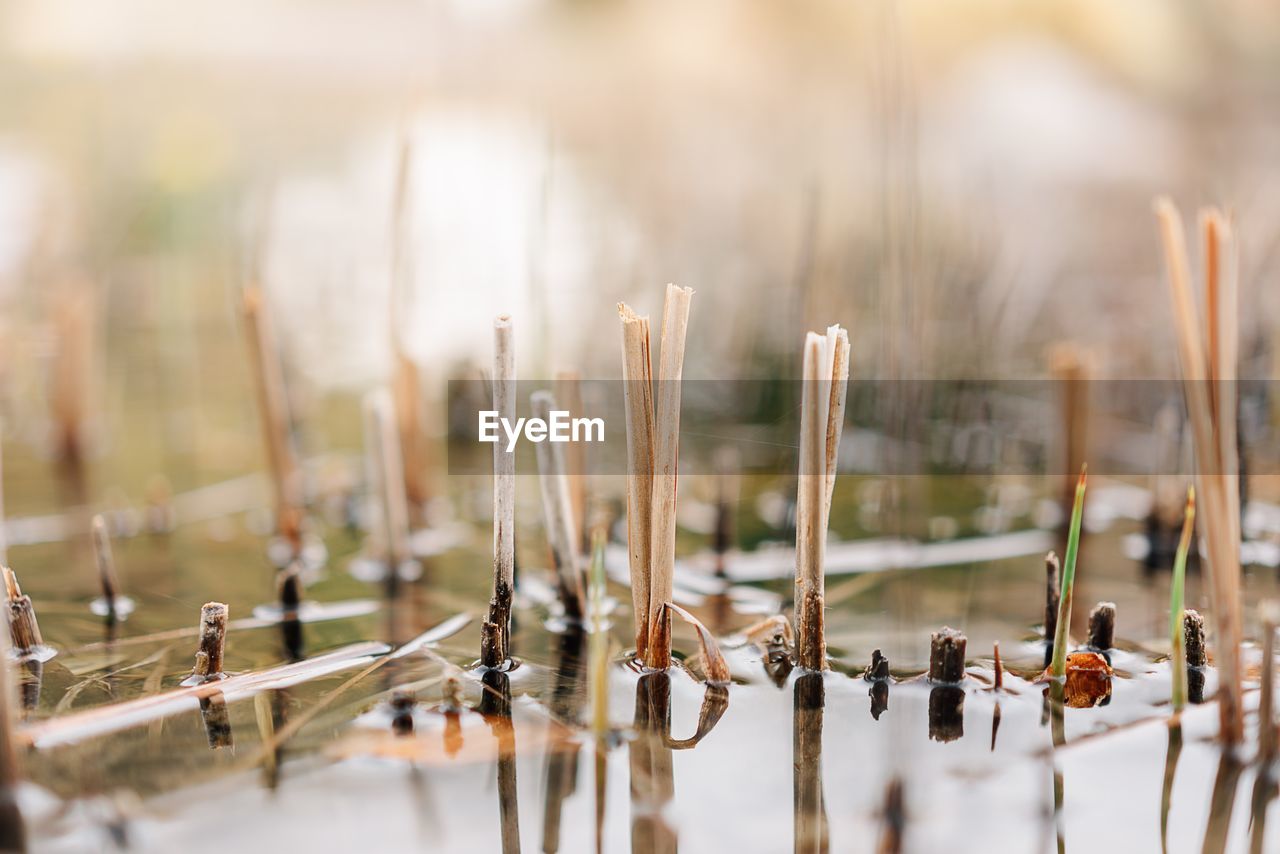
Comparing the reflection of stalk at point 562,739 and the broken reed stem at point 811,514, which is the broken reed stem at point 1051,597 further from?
the reflection of stalk at point 562,739

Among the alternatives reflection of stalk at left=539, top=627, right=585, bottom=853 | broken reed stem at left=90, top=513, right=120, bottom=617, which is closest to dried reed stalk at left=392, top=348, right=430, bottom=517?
broken reed stem at left=90, top=513, right=120, bottom=617

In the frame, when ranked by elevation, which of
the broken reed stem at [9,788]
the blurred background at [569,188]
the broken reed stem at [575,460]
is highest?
the blurred background at [569,188]

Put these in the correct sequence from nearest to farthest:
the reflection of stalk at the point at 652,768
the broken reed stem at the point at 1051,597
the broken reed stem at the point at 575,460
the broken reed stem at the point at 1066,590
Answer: the reflection of stalk at the point at 652,768 < the broken reed stem at the point at 1066,590 < the broken reed stem at the point at 1051,597 < the broken reed stem at the point at 575,460

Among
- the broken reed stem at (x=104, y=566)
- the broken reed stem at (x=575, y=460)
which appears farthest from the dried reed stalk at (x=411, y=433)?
the broken reed stem at (x=104, y=566)

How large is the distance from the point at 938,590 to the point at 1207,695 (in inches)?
23.5

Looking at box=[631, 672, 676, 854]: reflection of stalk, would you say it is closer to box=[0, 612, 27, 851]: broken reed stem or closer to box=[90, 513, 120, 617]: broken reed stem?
box=[0, 612, 27, 851]: broken reed stem

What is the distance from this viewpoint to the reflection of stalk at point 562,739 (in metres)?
1.21

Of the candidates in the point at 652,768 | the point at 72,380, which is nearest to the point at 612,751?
the point at 652,768

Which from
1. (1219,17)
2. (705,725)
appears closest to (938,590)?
(705,725)

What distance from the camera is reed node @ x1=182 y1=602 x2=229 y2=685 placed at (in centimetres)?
149

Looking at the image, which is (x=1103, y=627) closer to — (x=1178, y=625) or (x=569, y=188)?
(x=1178, y=625)

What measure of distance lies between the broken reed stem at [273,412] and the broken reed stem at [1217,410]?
1.68m

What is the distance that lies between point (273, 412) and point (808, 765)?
143cm

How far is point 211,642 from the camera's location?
1.50 meters
